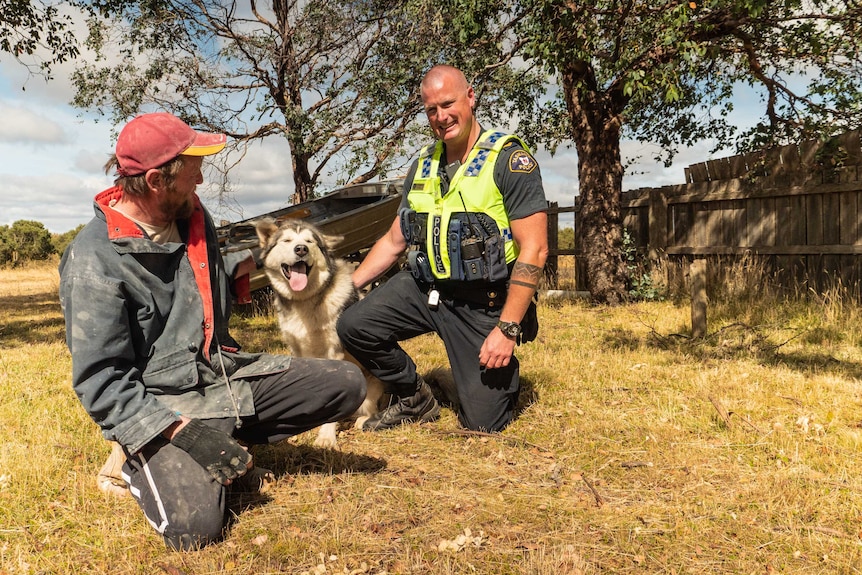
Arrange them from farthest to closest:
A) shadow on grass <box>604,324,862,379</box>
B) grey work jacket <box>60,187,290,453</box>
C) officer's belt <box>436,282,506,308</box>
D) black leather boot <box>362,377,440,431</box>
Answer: shadow on grass <box>604,324,862,379</box> → black leather boot <box>362,377,440,431</box> → officer's belt <box>436,282,506,308</box> → grey work jacket <box>60,187,290,453</box>

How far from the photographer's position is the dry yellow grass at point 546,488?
7.94ft

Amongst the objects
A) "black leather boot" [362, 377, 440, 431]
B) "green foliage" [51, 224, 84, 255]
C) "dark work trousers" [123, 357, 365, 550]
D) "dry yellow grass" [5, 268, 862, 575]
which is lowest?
"dry yellow grass" [5, 268, 862, 575]

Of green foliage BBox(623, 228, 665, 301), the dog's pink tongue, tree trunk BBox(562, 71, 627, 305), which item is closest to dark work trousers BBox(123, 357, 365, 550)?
the dog's pink tongue

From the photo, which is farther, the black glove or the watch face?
the watch face

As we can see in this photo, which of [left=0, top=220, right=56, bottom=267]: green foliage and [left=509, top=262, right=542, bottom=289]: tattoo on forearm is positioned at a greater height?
[left=0, top=220, right=56, bottom=267]: green foliage

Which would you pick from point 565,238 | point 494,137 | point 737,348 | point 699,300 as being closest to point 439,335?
point 494,137

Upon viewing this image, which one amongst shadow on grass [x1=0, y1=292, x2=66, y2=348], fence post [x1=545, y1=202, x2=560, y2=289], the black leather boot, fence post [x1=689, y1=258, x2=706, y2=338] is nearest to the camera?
the black leather boot

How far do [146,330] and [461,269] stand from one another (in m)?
1.89

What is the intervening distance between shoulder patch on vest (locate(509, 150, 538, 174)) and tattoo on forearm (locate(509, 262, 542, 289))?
0.58 meters

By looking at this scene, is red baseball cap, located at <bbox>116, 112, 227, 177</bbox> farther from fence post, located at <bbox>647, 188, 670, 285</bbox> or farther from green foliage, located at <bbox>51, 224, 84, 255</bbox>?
green foliage, located at <bbox>51, 224, 84, 255</bbox>

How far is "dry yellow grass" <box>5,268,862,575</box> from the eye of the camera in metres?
2.42

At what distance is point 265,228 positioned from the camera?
4184 millimetres

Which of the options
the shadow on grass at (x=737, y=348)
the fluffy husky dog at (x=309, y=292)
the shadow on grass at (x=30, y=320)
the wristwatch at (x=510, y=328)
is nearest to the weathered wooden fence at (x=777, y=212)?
the shadow on grass at (x=737, y=348)

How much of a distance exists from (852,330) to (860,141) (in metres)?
2.88
